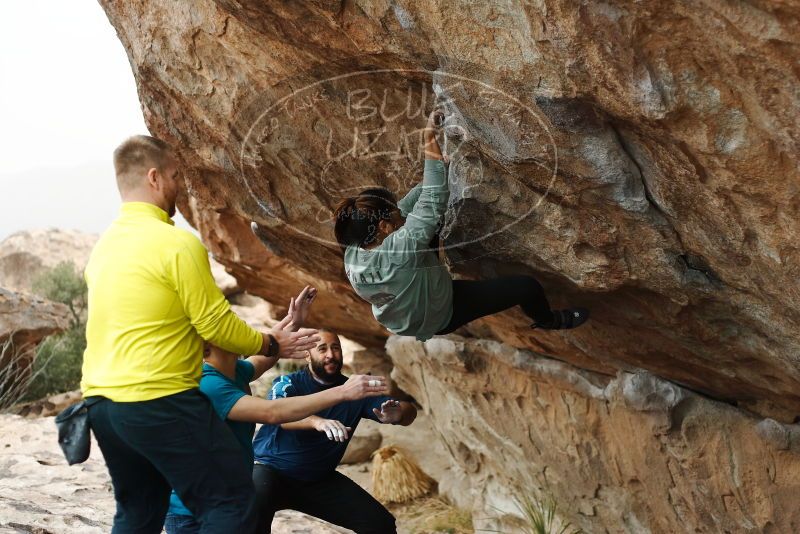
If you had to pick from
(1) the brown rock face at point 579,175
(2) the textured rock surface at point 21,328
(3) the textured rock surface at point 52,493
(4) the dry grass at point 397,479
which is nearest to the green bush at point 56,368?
(2) the textured rock surface at point 21,328

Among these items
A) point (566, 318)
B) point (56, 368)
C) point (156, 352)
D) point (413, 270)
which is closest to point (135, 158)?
point (156, 352)

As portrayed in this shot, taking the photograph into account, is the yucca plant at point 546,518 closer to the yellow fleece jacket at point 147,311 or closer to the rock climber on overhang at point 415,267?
the rock climber on overhang at point 415,267

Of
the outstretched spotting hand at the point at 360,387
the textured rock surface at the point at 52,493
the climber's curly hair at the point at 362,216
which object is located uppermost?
the climber's curly hair at the point at 362,216

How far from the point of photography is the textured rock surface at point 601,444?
15.9 ft

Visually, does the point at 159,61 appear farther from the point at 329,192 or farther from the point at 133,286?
the point at 133,286

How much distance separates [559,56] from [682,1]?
500 millimetres

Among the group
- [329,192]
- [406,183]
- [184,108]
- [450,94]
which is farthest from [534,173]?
[184,108]

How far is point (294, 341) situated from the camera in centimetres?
362

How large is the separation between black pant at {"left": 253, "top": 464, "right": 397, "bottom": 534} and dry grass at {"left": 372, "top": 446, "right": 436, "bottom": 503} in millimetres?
3673

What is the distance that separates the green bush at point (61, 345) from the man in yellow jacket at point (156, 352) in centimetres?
614

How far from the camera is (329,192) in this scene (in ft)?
16.4

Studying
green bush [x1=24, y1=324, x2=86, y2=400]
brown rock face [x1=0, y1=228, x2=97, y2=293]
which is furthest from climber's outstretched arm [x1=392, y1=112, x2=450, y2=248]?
brown rock face [x1=0, y1=228, x2=97, y2=293]

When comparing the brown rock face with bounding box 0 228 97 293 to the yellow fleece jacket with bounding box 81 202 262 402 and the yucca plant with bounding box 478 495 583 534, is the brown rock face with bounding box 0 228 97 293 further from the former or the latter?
the yellow fleece jacket with bounding box 81 202 262 402

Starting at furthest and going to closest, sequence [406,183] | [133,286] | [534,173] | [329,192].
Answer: [329,192] < [406,183] < [534,173] < [133,286]
